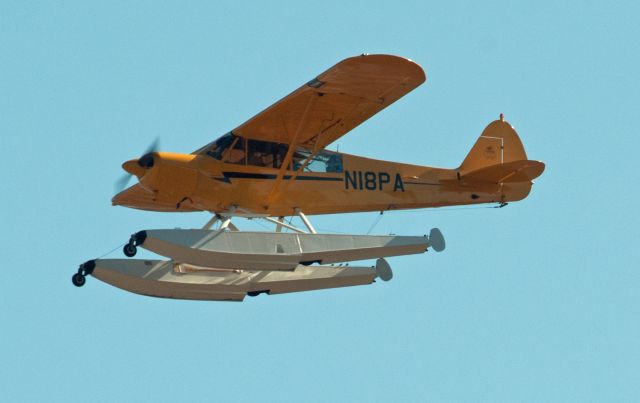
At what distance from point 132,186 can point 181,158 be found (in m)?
2.74

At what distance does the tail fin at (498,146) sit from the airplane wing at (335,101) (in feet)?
10.5

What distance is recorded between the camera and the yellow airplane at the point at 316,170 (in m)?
21.6

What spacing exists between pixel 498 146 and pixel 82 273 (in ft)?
26.7

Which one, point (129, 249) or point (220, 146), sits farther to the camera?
point (220, 146)

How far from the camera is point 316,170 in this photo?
23141mm

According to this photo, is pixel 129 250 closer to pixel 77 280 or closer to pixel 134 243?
pixel 134 243

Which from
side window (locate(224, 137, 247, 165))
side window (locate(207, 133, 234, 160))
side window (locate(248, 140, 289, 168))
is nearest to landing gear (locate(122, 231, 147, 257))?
side window (locate(207, 133, 234, 160))

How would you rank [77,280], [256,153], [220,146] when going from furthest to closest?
1. [256,153]
2. [220,146]
3. [77,280]

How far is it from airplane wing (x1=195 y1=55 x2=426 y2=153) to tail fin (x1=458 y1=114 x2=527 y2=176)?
319 cm

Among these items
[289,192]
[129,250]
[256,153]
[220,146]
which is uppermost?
[220,146]

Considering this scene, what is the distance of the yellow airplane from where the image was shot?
2161 cm

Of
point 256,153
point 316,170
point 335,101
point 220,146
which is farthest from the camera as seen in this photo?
point 316,170

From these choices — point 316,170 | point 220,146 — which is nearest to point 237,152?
point 220,146

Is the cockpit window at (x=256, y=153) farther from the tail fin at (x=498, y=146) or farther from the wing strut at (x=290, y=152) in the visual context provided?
A: the tail fin at (x=498, y=146)
